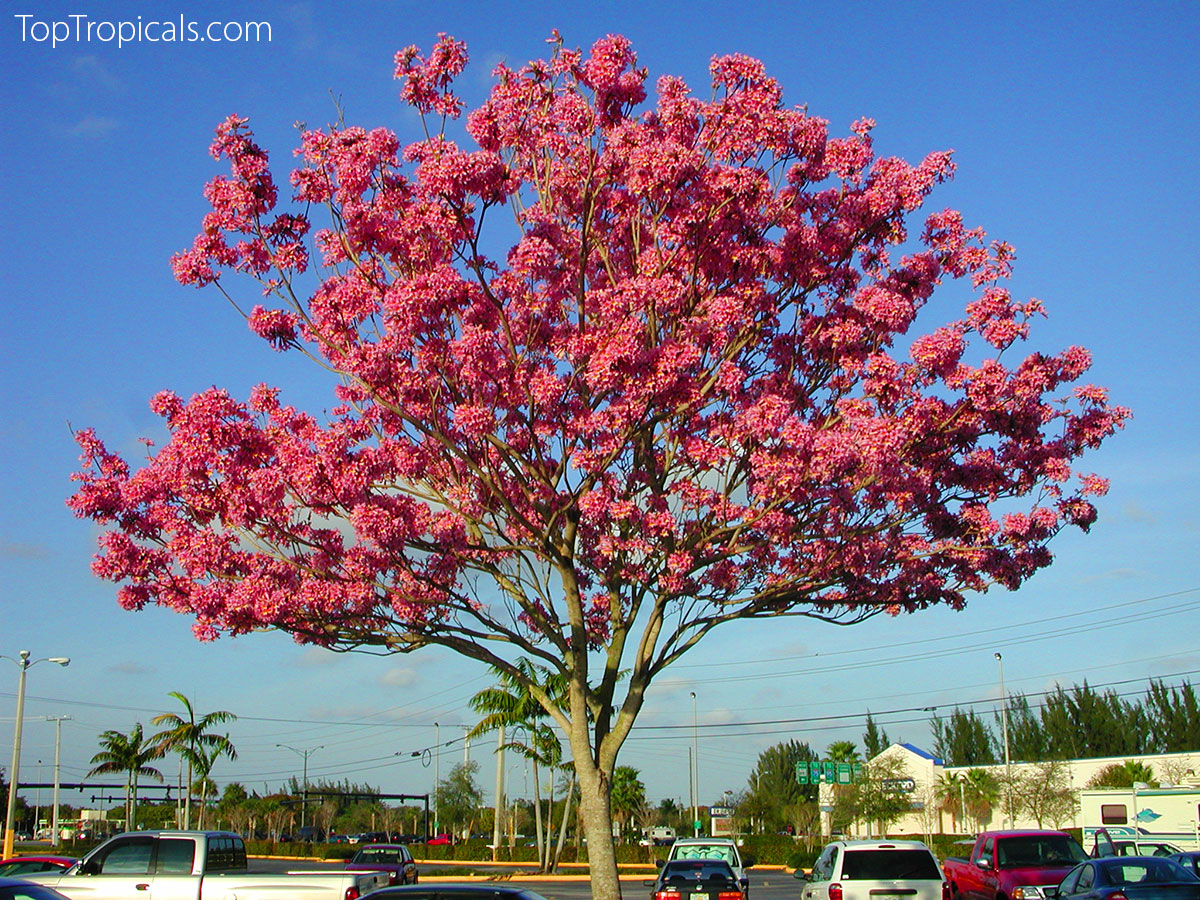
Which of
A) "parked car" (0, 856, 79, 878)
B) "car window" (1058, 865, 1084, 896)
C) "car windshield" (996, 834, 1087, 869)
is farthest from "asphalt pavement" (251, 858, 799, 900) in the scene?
"car window" (1058, 865, 1084, 896)

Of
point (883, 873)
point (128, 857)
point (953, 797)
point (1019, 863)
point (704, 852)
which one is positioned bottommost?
point (953, 797)

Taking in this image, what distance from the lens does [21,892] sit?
29.9 feet

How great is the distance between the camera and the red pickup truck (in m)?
20.3

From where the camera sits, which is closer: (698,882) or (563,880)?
(698,882)

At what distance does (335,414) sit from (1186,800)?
31.0 m

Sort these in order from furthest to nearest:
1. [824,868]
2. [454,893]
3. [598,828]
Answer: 1. [824,868]
2. [598,828]
3. [454,893]

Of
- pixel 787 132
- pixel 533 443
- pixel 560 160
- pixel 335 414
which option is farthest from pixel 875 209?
pixel 335 414

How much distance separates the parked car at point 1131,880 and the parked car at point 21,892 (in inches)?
491

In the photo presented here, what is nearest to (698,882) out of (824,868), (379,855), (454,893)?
(824,868)

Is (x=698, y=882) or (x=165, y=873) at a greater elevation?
(x=165, y=873)

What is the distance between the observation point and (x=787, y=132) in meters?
14.5

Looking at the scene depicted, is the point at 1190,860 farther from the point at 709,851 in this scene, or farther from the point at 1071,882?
the point at 709,851

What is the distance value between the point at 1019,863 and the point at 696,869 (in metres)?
5.92

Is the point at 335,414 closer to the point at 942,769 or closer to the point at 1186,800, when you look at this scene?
the point at 1186,800
